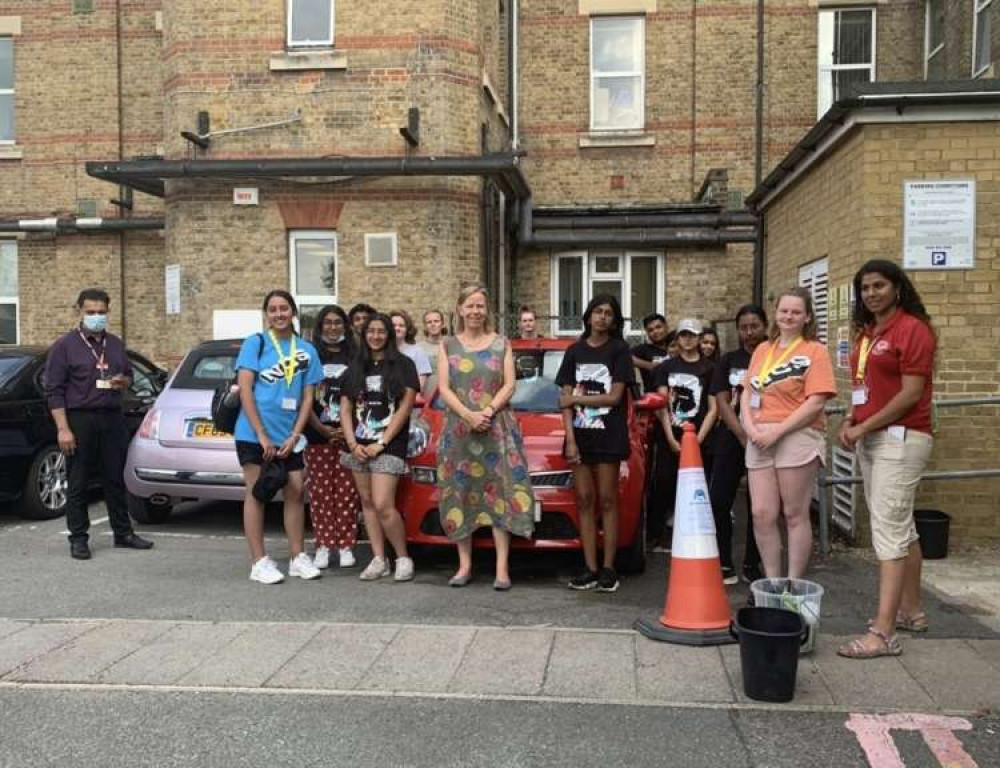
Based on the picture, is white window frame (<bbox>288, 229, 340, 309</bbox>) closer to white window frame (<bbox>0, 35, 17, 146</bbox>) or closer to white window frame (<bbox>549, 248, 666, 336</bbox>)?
white window frame (<bbox>549, 248, 666, 336</bbox>)

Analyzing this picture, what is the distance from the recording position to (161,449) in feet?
24.5

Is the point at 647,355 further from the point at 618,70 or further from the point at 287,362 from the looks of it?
the point at 618,70

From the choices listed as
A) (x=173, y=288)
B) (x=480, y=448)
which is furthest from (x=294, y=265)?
(x=480, y=448)

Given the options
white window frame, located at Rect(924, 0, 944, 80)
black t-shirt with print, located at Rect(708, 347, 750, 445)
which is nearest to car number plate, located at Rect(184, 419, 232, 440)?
black t-shirt with print, located at Rect(708, 347, 750, 445)

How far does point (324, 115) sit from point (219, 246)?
7.46 feet

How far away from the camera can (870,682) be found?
13.7 ft

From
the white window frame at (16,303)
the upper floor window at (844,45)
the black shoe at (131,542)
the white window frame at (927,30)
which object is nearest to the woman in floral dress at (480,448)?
the black shoe at (131,542)

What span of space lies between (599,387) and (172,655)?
2828 millimetres

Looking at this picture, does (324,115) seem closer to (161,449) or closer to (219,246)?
(219,246)

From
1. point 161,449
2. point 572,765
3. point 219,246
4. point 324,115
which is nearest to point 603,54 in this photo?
point 324,115

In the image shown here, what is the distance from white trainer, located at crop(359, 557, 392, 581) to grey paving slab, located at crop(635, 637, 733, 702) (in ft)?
6.50

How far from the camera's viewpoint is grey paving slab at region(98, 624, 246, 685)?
431 centimetres

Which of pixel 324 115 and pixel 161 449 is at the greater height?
pixel 324 115

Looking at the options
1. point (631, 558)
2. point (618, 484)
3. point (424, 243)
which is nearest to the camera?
point (618, 484)
